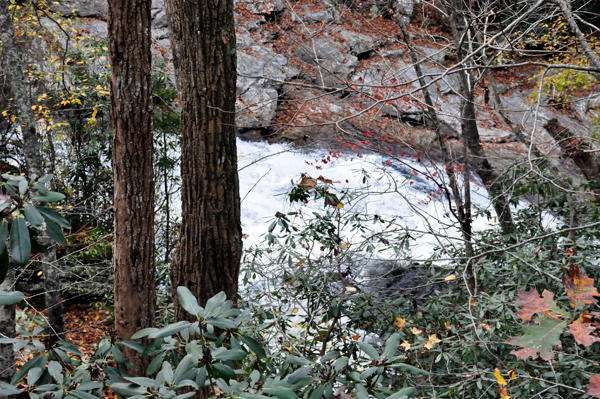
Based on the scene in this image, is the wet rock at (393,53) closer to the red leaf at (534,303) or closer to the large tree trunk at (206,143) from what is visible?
the large tree trunk at (206,143)

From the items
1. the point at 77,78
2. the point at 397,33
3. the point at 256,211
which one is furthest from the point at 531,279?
the point at 397,33

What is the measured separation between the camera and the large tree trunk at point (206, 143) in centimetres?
268

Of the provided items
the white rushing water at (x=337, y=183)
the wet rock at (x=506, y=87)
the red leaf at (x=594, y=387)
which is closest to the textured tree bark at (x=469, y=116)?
the white rushing water at (x=337, y=183)

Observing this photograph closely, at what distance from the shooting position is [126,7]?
2604 mm

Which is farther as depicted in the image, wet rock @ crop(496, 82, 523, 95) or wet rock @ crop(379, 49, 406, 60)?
wet rock @ crop(496, 82, 523, 95)

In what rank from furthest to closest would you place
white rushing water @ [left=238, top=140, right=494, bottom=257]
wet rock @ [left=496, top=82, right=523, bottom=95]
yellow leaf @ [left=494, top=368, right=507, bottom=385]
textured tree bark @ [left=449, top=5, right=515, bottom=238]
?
wet rock @ [left=496, top=82, right=523, bottom=95] → white rushing water @ [left=238, top=140, right=494, bottom=257] → textured tree bark @ [left=449, top=5, right=515, bottom=238] → yellow leaf @ [left=494, top=368, right=507, bottom=385]

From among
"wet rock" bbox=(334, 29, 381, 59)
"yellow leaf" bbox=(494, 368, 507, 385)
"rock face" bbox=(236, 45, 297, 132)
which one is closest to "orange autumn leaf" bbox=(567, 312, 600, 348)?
"yellow leaf" bbox=(494, 368, 507, 385)

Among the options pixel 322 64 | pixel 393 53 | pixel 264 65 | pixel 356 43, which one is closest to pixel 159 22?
pixel 264 65

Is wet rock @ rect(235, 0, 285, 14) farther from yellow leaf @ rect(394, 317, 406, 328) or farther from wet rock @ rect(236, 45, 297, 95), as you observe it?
yellow leaf @ rect(394, 317, 406, 328)

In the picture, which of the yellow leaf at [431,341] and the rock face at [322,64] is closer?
the yellow leaf at [431,341]

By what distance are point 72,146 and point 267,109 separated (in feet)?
16.4

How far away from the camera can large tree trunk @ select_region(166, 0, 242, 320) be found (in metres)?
2.68

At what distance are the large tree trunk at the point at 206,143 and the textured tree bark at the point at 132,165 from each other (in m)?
0.22

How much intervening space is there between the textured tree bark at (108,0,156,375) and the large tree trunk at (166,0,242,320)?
8.5 inches
